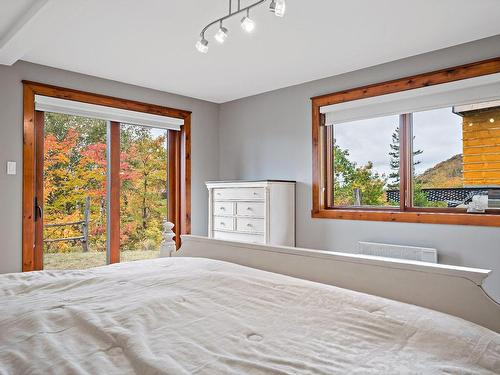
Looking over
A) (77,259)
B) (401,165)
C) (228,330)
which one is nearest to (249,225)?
(401,165)

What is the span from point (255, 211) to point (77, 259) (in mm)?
1948

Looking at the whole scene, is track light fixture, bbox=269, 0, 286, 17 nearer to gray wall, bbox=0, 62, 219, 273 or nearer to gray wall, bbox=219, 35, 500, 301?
gray wall, bbox=219, 35, 500, 301

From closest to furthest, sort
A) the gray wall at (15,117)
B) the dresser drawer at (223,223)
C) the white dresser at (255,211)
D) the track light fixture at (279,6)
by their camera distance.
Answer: the track light fixture at (279,6) < the gray wall at (15,117) < the white dresser at (255,211) < the dresser drawer at (223,223)

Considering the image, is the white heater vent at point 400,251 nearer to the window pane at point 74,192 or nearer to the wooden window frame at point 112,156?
the wooden window frame at point 112,156

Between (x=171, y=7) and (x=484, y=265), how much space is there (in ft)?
9.73

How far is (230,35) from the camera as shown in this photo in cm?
280

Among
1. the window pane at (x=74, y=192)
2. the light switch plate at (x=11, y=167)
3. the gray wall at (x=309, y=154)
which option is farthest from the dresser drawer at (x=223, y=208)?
the light switch plate at (x=11, y=167)

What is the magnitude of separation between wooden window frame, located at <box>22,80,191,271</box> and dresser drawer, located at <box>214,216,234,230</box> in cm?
51

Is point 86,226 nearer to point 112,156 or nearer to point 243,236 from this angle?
point 112,156

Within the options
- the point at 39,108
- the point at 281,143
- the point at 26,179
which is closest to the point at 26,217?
the point at 26,179

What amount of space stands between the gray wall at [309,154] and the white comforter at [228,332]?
203 centimetres

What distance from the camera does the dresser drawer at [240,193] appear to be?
380 cm

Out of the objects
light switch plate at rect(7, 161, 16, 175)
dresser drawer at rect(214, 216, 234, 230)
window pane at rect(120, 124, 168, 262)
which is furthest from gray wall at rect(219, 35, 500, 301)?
light switch plate at rect(7, 161, 16, 175)

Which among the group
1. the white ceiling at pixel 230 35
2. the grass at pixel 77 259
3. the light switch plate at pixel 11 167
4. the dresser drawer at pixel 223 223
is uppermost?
the white ceiling at pixel 230 35
